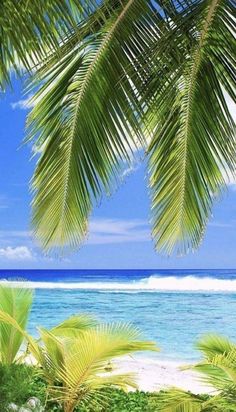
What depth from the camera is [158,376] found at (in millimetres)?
13719

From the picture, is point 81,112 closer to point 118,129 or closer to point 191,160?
point 118,129

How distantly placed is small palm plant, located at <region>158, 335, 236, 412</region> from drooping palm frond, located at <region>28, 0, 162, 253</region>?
1241mm

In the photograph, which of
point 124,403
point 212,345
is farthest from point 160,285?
point 212,345

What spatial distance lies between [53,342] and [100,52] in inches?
109

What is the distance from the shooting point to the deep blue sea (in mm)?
22766

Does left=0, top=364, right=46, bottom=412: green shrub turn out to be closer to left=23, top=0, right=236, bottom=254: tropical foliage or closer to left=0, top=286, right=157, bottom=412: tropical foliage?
left=0, top=286, right=157, bottom=412: tropical foliage

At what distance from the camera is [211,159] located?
3.82 m

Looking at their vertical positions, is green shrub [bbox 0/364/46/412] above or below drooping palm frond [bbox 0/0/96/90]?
below

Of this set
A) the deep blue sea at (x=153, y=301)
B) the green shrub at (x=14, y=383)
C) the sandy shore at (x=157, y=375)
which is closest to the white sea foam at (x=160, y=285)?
the deep blue sea at (x=153, y=301)

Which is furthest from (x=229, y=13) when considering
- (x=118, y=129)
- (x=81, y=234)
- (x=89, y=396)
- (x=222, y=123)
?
(x=89, y=396)

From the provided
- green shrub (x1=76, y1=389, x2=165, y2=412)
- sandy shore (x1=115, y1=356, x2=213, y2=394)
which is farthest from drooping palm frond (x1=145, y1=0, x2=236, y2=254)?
sandy shore (x1=115, y1=356, x2=213, y2=394)

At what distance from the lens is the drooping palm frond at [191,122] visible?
3.47 m

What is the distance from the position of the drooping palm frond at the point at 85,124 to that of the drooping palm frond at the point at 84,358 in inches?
69.3

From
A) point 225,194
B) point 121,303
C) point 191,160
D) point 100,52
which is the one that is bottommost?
point 121,303
